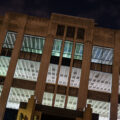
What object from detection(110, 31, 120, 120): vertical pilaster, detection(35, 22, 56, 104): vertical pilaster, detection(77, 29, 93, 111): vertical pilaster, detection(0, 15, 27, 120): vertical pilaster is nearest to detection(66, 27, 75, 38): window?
detection(77, 29, 93, 111): vertical pilaster

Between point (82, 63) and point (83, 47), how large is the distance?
2974mm

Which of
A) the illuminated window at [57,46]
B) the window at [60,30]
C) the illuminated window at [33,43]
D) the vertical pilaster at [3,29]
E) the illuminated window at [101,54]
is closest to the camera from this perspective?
the vertical pilaster at [3,29]

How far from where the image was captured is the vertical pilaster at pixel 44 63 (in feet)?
103

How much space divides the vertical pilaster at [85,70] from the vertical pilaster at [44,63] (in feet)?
18.1

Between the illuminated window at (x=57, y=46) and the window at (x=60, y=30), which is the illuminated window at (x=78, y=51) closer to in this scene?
the illuminated window at (x=57, y=46)

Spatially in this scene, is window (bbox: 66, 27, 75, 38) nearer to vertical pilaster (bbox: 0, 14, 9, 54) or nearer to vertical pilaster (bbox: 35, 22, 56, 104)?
vertical pilaster (bbox: 35, 22, 56, 104)

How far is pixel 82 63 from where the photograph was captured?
33719 millimetres

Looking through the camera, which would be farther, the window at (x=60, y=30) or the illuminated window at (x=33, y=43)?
the illuminated window at (x=33, y=43)

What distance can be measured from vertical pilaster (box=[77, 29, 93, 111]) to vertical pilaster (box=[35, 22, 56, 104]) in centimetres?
552

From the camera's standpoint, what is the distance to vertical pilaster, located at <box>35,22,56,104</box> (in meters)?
31.4

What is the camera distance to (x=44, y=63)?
33.3 metres

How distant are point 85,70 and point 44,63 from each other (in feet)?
21.4

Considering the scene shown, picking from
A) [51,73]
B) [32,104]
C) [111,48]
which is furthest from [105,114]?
[32,104]

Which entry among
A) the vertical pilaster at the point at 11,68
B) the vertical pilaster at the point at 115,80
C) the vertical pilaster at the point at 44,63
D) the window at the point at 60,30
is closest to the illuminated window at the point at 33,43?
the vertical pilaster at the point at 11,68
